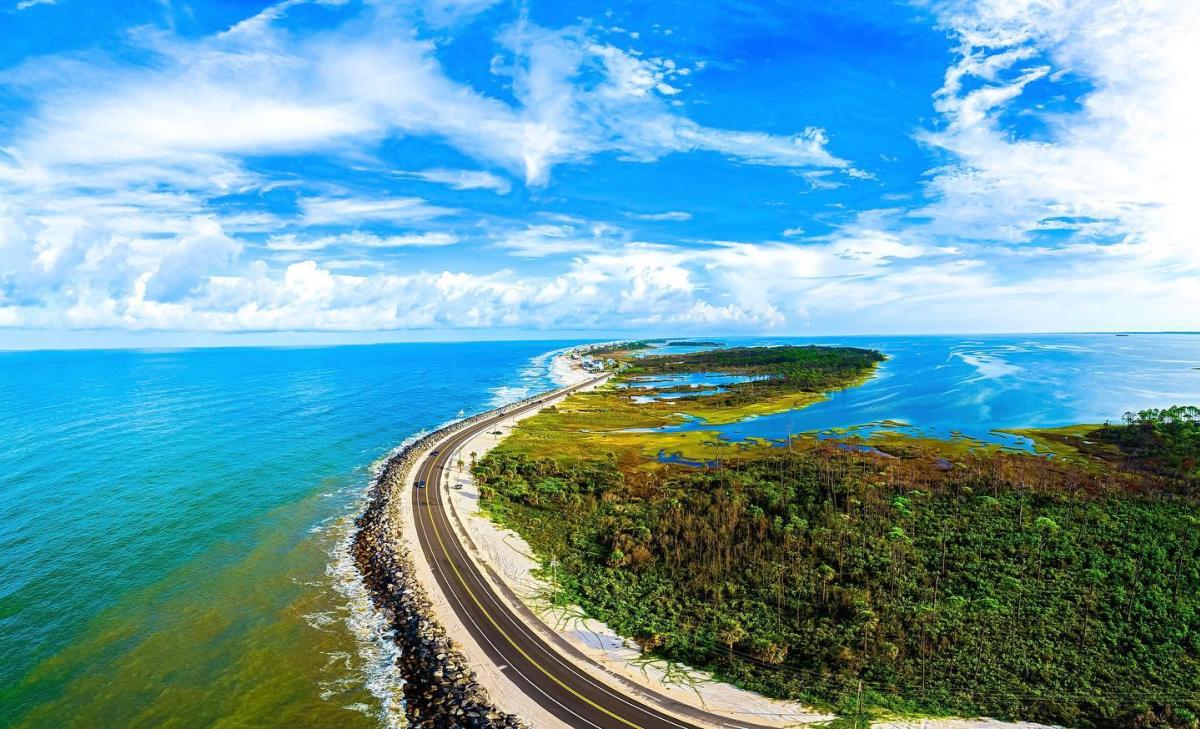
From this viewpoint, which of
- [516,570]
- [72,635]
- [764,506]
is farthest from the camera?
[764,506]

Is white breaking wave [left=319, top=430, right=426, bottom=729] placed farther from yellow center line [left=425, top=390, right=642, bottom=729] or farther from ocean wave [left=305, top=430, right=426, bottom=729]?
yellow center line [left=425, top=390, right=642, bottom=729]

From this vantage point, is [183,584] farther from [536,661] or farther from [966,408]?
[966,408]

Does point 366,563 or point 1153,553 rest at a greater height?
point 1153,553

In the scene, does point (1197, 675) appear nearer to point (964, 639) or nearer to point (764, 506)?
point (964, 639)

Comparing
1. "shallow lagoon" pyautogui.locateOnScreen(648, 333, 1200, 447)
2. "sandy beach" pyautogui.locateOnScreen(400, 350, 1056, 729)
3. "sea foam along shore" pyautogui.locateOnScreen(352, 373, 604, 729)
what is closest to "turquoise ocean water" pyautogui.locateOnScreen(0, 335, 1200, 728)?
"sea foam along shore" pyautogui.locateOnScreen(352, 373, 604, 729)

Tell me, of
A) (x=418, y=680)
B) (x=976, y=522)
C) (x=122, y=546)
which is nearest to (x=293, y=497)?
(x=122, y=546)
